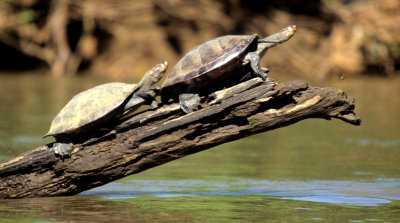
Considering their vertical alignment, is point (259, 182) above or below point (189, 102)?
below

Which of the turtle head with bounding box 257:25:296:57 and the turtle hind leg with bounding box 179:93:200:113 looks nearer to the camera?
the turtle hind leg with bounding box 179:93:200:113

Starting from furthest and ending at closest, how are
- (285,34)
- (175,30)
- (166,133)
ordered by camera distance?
(175,30)
(285,34)
(166,133)

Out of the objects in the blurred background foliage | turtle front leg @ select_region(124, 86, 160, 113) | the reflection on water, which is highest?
the blurred background foliage

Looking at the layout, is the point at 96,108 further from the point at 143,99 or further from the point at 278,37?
the point at 278,37

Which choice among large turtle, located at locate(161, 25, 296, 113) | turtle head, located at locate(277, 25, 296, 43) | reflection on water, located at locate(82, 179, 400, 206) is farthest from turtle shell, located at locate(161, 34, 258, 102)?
reflection on water, located at locate(82, 179, 400, 206)

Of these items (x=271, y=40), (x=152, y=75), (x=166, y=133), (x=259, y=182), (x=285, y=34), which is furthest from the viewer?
(x=259, y=182)

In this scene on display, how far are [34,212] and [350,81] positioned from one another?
41.3 feet

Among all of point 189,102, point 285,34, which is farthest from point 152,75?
point 285,34

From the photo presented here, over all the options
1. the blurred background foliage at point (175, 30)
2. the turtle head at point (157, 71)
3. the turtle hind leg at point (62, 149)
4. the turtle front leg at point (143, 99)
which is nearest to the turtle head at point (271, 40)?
the turtle head at point (157, 71)

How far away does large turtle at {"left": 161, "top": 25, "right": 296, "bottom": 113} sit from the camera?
5297 millimetres

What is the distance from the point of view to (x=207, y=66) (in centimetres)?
533

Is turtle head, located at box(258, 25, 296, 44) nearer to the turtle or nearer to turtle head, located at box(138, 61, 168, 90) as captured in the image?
turtle head, located at box(138, 61, 168, 90)

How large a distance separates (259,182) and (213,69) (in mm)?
1784

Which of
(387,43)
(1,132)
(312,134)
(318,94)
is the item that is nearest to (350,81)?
(387,43)
